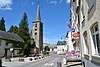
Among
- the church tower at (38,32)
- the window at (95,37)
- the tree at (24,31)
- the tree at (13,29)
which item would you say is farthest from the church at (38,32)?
the window at (95,37)

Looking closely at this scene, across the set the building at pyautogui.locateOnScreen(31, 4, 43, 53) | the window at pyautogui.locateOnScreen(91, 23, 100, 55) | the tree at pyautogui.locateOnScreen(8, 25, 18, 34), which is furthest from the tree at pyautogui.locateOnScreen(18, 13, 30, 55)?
the window at pyautogui.locateOnScreen(91, 23, 100, 55)

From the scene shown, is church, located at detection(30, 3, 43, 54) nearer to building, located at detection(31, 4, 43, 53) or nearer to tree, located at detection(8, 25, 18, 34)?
building, located at detection(31, 4, 43, 53)

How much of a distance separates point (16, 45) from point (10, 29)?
22625mm

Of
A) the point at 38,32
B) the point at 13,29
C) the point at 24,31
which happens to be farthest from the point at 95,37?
the point at 38,32

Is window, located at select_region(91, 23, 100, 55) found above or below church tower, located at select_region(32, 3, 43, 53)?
below

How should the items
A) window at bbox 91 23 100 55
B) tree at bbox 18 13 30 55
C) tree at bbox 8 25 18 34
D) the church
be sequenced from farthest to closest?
the church, tree at bbox 8 25 18 34, tree at bbox 18 13 30 55, window at bbox 91 23 100 55

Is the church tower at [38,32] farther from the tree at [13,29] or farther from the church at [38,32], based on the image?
the tree at [13,29]

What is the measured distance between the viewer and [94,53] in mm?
11195

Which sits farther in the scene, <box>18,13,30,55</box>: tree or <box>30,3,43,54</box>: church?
<box>30,3,43,54</box>: church

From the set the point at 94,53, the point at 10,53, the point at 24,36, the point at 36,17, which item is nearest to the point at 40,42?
the point at 36,17

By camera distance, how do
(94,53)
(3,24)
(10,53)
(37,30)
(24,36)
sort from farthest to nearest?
1. (37,30)
2. (3,24)
3. (24,36)
4. (10,53)
5. (94,53)

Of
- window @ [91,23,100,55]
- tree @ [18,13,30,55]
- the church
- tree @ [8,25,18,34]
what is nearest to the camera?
window @ [91,23,100,55]

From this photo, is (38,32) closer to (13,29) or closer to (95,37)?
(13,29)

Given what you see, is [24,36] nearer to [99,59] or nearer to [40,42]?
[40,42]
